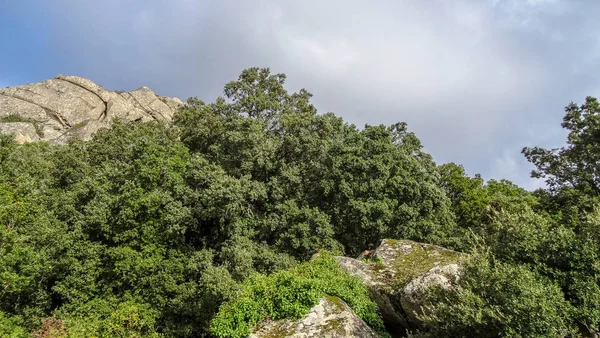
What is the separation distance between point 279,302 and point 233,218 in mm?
10309

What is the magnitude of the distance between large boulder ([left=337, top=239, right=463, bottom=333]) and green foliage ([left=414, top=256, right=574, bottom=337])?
123 centimetres

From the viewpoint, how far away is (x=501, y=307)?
8.50 meters

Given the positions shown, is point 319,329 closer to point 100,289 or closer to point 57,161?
point 100,289

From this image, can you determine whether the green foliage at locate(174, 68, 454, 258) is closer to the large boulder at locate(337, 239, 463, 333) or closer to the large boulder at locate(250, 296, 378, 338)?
the large boulder at locate(337, 239, 463, 333)

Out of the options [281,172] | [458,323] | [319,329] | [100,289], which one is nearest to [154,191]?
[100,289]

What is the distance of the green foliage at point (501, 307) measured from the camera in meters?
8.16

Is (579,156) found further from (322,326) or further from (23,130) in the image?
(23,130)

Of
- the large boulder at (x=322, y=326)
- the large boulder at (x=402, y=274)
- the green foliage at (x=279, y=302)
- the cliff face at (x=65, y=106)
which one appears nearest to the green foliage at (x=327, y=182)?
the large boulder at (x=402, y=274)

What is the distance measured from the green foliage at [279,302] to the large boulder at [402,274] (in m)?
1.05

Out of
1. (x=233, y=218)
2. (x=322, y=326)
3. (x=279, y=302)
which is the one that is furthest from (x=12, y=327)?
(x=322, y=326)

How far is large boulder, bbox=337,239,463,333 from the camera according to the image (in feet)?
41.6

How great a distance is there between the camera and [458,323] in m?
9.12

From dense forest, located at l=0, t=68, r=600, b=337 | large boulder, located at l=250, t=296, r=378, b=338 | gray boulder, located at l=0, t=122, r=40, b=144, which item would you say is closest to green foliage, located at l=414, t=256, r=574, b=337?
dense forest, located at l=0, t=68, r=600, b=337

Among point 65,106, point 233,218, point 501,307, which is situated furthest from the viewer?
point 65,106
